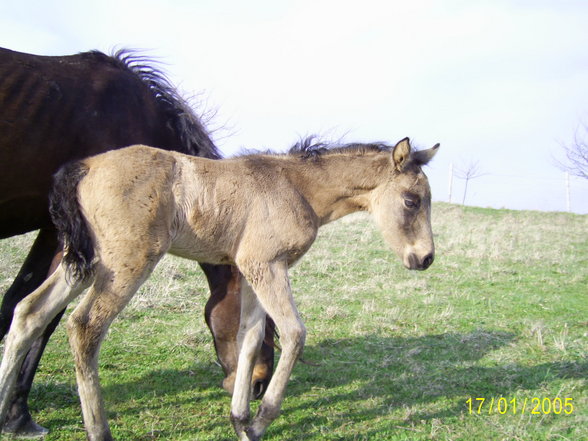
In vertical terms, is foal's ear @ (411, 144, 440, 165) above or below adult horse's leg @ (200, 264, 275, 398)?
above

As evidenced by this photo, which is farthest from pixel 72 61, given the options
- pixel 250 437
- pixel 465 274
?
pixel 465 274

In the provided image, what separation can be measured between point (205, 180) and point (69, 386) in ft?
7.85

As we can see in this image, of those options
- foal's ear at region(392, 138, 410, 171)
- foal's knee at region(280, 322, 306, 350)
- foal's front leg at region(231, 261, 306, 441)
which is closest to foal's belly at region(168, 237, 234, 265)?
foal's front leg at region(231, 261, 306, 441)

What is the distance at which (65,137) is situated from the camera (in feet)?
13.7

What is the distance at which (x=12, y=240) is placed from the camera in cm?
988

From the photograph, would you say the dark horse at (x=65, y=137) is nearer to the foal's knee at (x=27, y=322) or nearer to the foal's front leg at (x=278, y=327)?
the foal's knee at (x=27, y=322)

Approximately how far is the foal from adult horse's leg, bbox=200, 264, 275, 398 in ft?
1.00

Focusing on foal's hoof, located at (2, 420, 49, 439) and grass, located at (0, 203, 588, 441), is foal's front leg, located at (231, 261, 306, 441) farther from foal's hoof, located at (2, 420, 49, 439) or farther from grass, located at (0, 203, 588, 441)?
foal's hoof, located at (2, 420, 49, 439)

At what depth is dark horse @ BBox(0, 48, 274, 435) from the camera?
159 inches

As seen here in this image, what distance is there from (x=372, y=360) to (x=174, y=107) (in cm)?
316

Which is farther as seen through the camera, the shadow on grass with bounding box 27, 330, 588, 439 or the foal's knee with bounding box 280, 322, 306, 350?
the shadow on grass with bounding box 27, 330, 588, 439

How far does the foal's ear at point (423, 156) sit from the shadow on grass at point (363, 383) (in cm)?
201

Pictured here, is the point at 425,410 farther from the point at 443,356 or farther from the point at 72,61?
the point at 72,61
